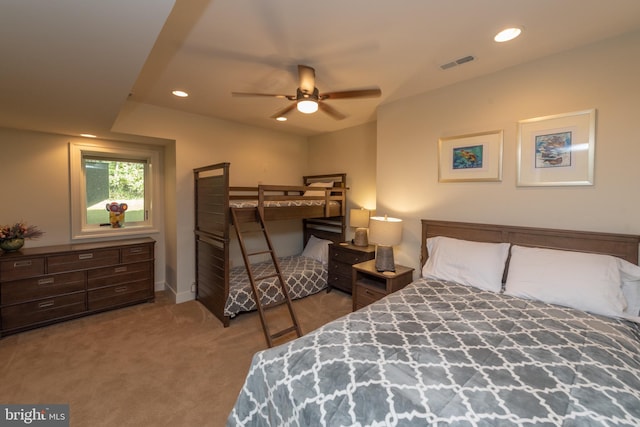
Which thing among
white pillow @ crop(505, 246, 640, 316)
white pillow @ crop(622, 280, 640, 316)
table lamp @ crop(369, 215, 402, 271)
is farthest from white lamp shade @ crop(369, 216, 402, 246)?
white pillow @ crop(622, 280, 640, 316)

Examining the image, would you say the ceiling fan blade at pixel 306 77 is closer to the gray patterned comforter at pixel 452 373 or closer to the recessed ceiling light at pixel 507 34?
the recessed ceiling light at pixel 507 34

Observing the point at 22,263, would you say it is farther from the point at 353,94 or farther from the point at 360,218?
the point at 360,218

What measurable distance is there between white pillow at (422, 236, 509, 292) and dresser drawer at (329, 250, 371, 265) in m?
1.00

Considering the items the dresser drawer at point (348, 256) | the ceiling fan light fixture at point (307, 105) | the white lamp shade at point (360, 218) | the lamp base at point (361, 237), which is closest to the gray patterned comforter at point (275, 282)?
the dresser drawer at point (348, 256)

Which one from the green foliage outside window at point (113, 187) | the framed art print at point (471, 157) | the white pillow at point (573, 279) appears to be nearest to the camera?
the white pillow at point (573, 279)

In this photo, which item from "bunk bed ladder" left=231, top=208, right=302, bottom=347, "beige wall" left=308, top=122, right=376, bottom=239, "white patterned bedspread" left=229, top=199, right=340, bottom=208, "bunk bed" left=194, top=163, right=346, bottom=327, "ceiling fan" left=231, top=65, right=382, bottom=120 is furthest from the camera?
"beige wall" left=308, top=122, right=376, bottom=239

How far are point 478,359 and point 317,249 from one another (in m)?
3.17

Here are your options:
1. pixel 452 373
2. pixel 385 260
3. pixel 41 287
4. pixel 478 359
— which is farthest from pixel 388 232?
pixel 41 287

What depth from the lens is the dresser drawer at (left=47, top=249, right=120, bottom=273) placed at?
9.52ft

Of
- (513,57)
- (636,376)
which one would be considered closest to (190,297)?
(636,376)

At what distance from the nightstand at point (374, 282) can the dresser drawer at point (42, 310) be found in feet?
10.3

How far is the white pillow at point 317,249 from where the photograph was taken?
421 cm

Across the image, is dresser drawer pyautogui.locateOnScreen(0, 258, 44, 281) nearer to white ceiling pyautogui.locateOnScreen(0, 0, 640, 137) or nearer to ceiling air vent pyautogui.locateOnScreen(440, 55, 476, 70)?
white ceiling pyautogui.locateOnScreen(0, 0, 640, 137)

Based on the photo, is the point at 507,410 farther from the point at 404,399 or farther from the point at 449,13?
the point at 449,13
